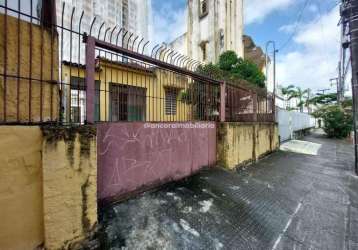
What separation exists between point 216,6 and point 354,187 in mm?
15791

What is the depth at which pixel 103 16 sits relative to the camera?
978cm

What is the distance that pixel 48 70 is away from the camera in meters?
2.55

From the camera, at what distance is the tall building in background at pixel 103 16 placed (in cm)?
836

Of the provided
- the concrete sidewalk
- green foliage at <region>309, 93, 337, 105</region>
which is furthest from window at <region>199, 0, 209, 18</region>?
green foliage at <region>309, 93, 337, 105</region>

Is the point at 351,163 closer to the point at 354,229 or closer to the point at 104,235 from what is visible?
the point at 354,229

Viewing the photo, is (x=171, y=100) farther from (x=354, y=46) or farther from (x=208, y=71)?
(x=354, y=46)

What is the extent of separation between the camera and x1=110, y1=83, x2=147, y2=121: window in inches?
143

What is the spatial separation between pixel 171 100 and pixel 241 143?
296cm

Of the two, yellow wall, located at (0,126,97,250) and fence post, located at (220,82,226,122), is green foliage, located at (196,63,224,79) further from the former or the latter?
yellow wall, located at (0,126,97,250)

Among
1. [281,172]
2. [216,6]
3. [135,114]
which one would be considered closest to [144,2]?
[216,6]

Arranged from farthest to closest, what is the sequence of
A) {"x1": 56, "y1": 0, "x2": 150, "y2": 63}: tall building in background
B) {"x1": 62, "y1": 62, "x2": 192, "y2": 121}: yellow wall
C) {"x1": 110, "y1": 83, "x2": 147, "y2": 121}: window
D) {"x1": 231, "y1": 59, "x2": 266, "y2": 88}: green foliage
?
{"x1": 231, "y1": 59, "x2": 266, "y2": 88}: green foliage < {"x1": 56, "y1": 0, "x2": 150, "y2": 63}: tall building in background < {"x1": 62, "y1": 62, "x2": 192, "y2": 121}: yellow wall < {"x1": 110, "y1": 83, "x2": 147, "y2": 121}: window

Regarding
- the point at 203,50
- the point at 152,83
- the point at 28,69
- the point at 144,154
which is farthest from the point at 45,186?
the point at 203,50

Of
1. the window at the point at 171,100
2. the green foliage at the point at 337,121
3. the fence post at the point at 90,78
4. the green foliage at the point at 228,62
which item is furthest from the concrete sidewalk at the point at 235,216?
the green foliage at the point at 337,121

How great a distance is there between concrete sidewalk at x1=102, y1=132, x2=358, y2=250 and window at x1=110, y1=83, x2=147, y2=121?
1.47 meters
